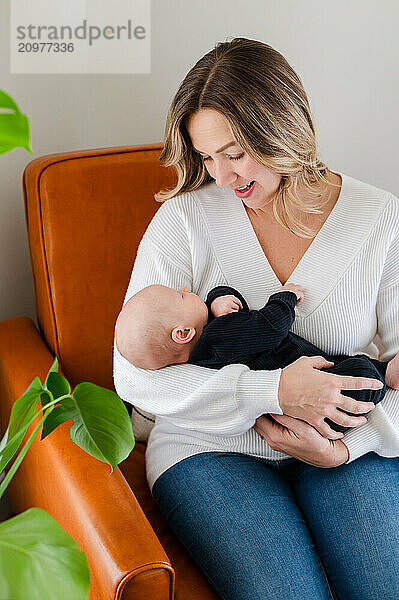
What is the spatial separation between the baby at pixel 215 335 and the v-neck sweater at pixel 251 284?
0.04m

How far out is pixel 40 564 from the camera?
2.26ft

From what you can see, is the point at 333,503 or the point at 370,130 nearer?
the point at 333,503

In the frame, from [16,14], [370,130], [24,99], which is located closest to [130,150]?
[24,99]

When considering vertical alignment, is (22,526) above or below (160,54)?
below

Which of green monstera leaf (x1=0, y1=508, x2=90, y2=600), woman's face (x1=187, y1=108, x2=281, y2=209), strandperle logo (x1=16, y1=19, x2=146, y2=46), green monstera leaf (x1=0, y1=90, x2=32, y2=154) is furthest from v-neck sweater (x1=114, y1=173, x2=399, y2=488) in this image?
green monstera leaf (x1=0, y1=90, x2=32, y2=154)

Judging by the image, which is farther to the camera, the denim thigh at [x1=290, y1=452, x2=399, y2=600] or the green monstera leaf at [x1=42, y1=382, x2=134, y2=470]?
the denim thigh at [x1=290, y1=452, x2=399, y2=600]

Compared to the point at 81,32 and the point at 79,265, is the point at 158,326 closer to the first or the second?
the point at 79,265

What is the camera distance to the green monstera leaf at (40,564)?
2.23 ft

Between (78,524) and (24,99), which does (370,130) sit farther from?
(78,524)

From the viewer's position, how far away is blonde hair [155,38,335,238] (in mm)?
1303

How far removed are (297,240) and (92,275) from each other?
1.52 ft

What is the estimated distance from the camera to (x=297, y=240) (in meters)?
1.46

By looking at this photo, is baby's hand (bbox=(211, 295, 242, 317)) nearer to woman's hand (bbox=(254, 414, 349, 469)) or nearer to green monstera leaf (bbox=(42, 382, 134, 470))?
woman's hand (bbox=(254, 414, 349, 469))

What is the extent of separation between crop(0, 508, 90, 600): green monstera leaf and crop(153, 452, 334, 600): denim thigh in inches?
21.5
